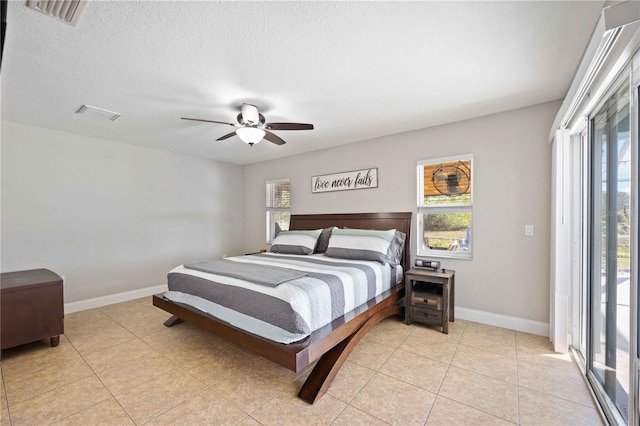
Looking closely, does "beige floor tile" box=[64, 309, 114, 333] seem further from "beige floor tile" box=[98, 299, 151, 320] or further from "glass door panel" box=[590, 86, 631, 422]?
"glass door panel" box=[590, 86, 631, 422]

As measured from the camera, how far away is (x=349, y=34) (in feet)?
5.94

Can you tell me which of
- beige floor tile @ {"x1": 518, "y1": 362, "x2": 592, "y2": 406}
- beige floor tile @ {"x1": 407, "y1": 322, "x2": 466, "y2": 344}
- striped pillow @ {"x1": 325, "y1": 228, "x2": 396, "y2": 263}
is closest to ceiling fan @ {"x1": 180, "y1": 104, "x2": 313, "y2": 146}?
striped pillow @ {"x1": 325, "y1": 228, "x2": 396, "y2": 263}

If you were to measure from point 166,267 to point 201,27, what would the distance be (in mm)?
4116

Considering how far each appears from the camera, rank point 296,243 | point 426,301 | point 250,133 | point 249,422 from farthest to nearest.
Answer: point 296,243
point 426,301
point 250,133
point 249,422

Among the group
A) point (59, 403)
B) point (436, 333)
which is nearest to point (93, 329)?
point (59, 403)

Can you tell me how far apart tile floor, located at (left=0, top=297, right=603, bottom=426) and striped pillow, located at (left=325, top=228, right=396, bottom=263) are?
33.6 inches

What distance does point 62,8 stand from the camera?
1.58 metres

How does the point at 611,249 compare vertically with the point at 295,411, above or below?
above

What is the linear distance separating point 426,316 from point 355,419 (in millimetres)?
1650

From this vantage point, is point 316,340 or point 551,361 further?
point 551,361

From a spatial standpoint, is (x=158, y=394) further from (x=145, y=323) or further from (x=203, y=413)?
(x=145, y=323)

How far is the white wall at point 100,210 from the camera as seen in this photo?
135 inches

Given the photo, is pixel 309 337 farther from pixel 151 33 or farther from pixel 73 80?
pixel 73 80

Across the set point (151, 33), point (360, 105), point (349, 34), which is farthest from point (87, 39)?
point (360, 105)
